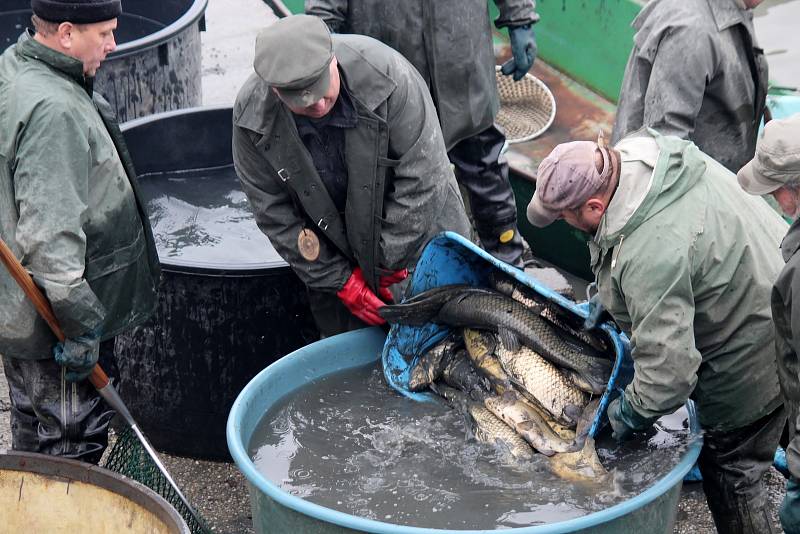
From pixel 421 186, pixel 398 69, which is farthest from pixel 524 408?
pixel 398 69

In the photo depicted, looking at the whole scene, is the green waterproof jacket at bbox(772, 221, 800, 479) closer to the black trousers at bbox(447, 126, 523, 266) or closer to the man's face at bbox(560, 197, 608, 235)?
the man's face at bbox(560, 197, 608, 235)

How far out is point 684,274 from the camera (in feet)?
10.4

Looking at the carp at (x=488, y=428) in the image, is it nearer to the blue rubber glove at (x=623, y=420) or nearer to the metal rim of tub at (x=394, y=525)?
the blue rubber glove at (x=623, y=420)

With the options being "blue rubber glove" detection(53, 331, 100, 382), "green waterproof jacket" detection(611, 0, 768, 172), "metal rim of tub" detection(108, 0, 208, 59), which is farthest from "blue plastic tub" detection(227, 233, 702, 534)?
"metal rim of tub" detection(108, 0, 208, 59)

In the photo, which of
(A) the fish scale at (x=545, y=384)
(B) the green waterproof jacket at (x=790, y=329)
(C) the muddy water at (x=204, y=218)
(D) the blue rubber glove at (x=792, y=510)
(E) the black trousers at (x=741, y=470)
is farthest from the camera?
(C) the muddy water at (x=204, y=218)

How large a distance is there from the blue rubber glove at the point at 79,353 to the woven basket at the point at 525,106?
149 inches

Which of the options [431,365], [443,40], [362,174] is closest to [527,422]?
[431,365]

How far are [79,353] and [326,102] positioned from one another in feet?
3.94

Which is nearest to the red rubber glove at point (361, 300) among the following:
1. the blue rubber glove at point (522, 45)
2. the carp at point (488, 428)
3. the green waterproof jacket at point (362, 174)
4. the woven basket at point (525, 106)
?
the green waterproof jacket at point (362, 174)

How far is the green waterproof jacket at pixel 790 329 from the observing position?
9.70 ft

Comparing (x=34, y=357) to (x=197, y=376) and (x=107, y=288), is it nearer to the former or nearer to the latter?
(x=107, y=288)

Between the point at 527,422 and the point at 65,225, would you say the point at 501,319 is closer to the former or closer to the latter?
the point at 527,422

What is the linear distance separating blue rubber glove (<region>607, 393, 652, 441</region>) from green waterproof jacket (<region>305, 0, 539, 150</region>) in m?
2.06

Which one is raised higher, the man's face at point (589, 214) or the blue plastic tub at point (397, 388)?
the man's face at point (589, 214)
